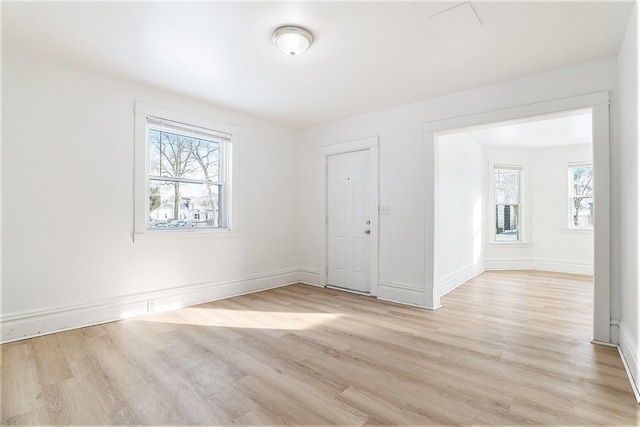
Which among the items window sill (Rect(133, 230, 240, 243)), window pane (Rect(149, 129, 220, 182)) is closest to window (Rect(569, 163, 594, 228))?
window sill (Rect(133, 230, 240, 243))

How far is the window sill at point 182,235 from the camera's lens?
12.0 feet

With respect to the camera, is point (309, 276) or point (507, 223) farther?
point (507, 223)

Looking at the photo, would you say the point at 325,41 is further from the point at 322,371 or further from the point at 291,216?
the point at 291,216

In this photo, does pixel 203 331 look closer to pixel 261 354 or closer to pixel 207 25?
pixel 261 354

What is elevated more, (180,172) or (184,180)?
(180,172)

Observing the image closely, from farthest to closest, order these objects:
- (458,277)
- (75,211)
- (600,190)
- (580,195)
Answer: (580,195)
(458,277)
(75,211)
(600,190)

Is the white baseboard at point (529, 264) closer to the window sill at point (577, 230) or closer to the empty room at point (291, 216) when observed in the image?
the window sill at point (577, 230)

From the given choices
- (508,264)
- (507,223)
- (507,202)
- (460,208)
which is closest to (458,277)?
(460,208)

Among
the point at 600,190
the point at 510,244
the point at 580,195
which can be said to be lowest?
the point at 510,244

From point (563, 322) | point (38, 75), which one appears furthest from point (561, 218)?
point (38, 75)

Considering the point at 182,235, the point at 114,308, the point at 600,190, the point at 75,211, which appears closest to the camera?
the point at 600,190

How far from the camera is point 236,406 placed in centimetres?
192

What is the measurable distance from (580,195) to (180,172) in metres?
7.67

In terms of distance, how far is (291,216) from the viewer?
5.47m
